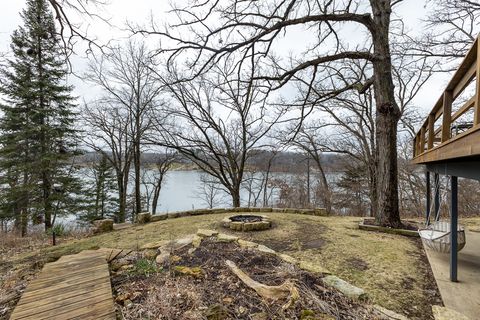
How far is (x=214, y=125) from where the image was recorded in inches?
396

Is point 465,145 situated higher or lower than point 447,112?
lower

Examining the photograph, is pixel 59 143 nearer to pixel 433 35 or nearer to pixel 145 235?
pixel 145 235

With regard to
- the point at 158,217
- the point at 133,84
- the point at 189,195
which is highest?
the point at 133,84

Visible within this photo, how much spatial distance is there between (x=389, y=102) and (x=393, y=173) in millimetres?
1511

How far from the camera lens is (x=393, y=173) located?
4.86 meters

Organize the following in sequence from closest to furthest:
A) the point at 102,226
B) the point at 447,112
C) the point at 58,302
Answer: the point at 58,302 → the point at 447,112 → the point at 102,226

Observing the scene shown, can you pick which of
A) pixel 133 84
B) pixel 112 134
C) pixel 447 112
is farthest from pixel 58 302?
pixel 112 134

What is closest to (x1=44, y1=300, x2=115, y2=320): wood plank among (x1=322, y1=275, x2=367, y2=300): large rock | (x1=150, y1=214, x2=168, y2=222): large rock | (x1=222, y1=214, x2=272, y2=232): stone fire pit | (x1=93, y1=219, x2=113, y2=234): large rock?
(x1=322, y1=275, x2=367, y2=300): large rock

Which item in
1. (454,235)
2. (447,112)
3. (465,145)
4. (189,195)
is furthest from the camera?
(189,195)

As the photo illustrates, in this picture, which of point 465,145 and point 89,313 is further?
point 89,313

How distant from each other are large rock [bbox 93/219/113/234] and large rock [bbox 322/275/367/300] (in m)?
5.07

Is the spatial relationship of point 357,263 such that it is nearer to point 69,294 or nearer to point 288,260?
point 288,260

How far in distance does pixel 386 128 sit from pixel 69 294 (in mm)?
5751

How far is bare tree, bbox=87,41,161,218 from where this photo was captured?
984cm
